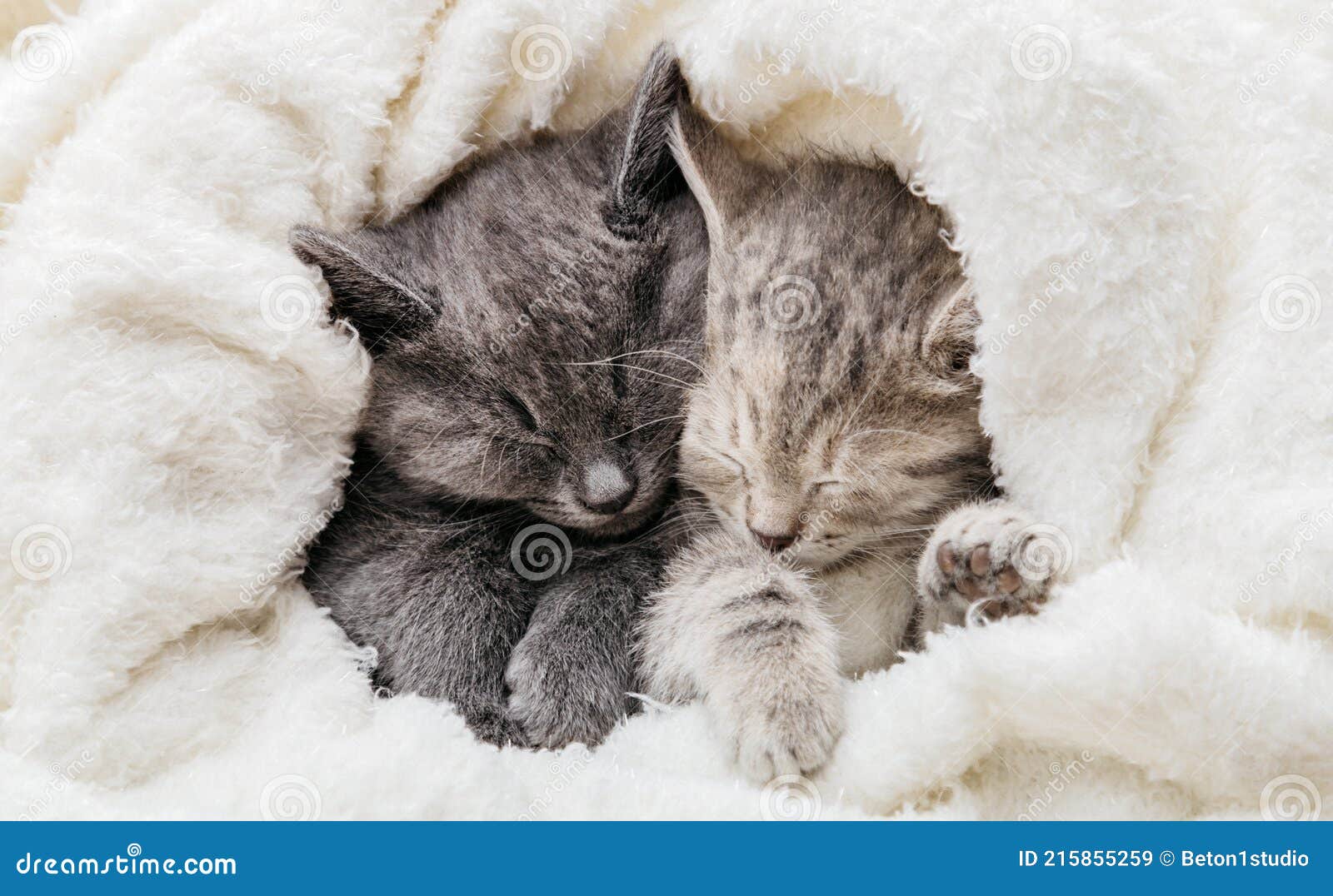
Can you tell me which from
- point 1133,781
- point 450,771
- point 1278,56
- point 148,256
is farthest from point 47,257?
point 1278,56

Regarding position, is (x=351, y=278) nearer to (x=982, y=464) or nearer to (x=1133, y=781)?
(x=982, y=464)

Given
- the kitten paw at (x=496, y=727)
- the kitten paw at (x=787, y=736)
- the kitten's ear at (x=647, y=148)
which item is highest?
the kitten's ear at (x=647, y=148)

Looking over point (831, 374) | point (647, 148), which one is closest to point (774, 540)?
point (831, 374)

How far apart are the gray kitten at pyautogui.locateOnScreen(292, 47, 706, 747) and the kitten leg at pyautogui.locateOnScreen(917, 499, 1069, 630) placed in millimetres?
463

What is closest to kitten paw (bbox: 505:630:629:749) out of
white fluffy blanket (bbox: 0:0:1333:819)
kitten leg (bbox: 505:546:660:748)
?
kitten leg (bbox: 505:546:660:748)

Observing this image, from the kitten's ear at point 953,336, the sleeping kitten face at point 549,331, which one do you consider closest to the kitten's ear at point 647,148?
the sleeping kitten face at point 549,331

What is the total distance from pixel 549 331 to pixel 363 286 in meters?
0.29

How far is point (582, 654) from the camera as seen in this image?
156 cm

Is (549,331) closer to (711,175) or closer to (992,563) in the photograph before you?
(711,175)

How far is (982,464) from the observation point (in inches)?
61.2

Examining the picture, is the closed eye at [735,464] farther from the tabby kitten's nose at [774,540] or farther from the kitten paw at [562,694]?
the kitten paw at [562,694]

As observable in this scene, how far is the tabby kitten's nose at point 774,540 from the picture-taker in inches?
58.2

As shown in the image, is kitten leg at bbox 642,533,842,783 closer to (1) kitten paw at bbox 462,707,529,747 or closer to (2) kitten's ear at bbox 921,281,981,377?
(1) kitten paw at bbox 462,707,529,747

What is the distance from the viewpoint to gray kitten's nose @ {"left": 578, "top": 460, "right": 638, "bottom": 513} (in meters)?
1.54
